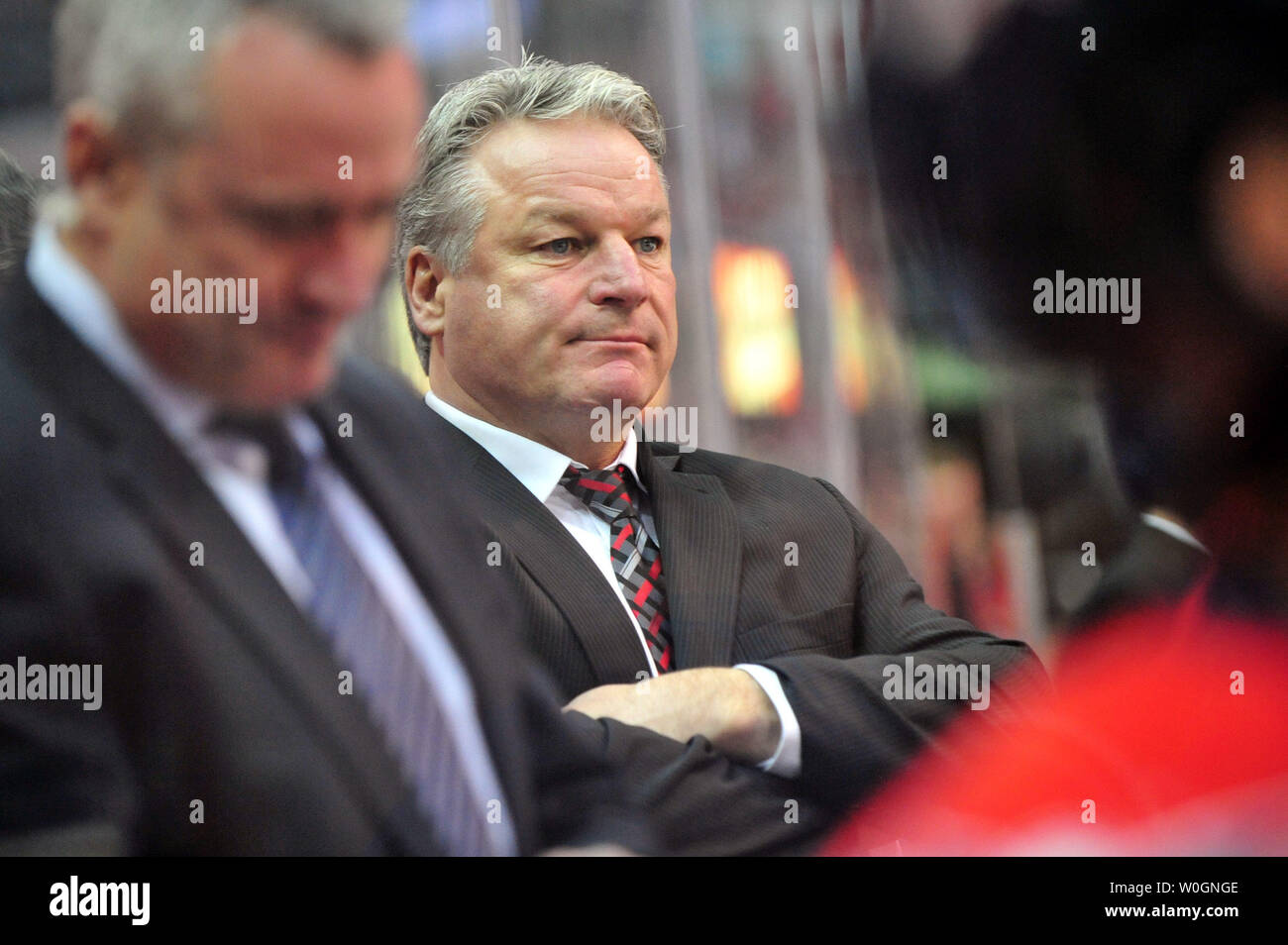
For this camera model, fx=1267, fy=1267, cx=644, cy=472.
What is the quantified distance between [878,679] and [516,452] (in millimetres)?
704

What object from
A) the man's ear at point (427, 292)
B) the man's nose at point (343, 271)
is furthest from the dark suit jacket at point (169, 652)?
the man's ear at point (427, 292)

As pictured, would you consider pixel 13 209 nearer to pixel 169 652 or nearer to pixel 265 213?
pixel 265 213

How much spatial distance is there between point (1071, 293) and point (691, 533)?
83 centimetres

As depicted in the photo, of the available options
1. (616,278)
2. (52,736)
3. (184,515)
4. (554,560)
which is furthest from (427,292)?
(52,736)

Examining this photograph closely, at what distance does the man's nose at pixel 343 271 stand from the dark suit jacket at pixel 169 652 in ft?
0.80

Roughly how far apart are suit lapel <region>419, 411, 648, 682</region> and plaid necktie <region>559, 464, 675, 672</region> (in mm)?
40

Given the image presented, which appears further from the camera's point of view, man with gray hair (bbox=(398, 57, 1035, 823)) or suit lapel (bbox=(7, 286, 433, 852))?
man with gray hair (bbox=(398, 57, 1035, 823))

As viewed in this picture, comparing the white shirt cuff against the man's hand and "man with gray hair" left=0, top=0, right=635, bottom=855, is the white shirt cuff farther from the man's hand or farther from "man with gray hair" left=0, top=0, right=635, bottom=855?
"man with gray hair" left=0, top=0, right=635, bottom=855

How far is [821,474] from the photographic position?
2.24 metres

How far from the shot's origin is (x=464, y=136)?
209 centimetres

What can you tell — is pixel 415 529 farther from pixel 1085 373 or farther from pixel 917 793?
pixel 1085 373

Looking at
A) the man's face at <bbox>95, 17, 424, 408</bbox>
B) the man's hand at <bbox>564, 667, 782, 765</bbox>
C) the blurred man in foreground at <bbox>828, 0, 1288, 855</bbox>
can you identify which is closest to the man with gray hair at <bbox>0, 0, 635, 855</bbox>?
the man's face at <bbox>95, 17, 424, 408</bbox>

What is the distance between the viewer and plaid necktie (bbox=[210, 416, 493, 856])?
5.81 feet
